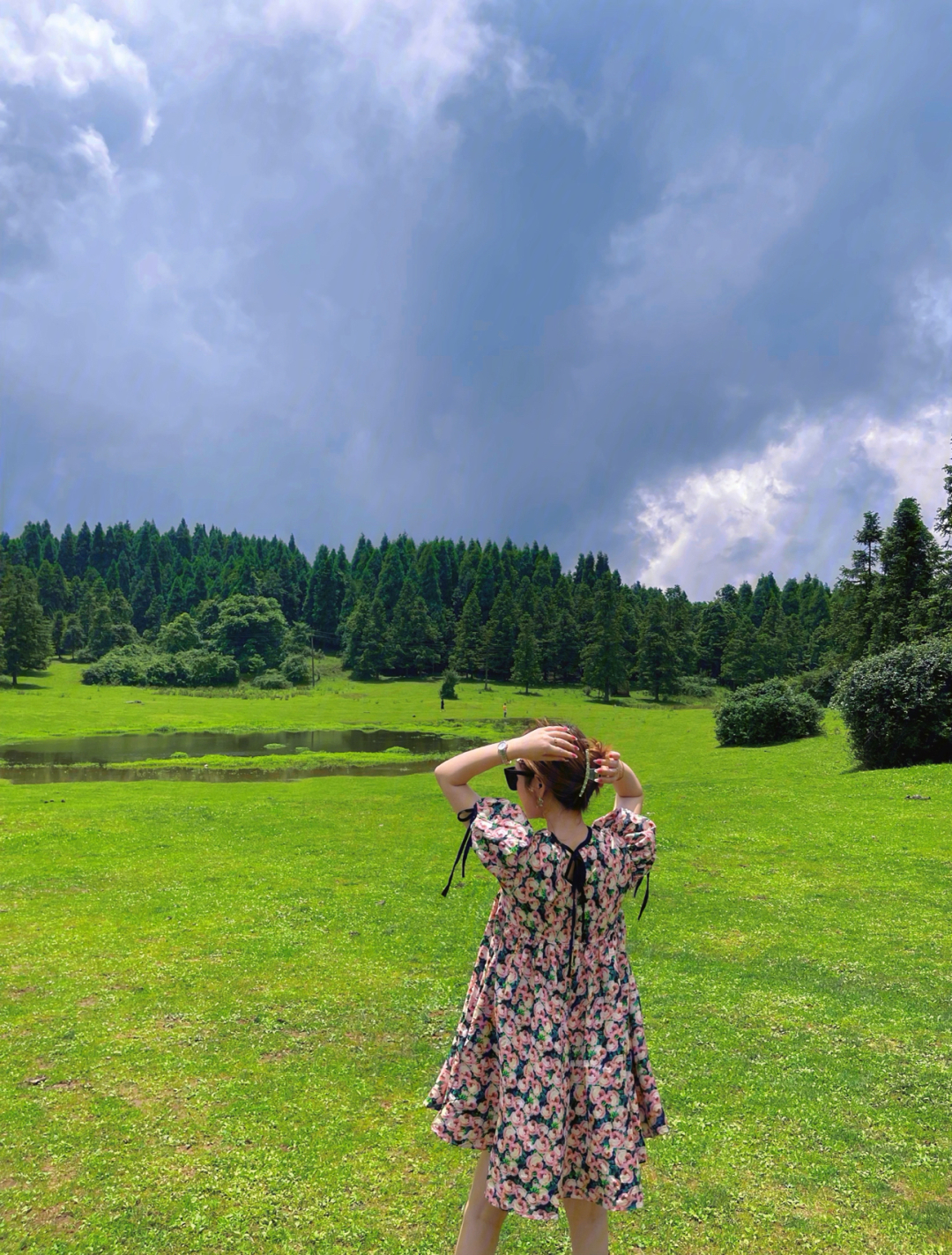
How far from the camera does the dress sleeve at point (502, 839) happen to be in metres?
3.84

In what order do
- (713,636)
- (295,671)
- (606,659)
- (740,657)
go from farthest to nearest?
1. (713,636)
2. (740,657)
3. (295,671)
4. (606,659)

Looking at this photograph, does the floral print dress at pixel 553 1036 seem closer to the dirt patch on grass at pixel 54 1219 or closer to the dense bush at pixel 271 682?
the dirt patch on grass at pixel 54 1219

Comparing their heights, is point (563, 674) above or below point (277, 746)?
above

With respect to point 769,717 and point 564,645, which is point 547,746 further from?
point 564,645

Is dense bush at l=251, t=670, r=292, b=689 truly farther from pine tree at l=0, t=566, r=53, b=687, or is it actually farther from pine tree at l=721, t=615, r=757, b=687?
pine tree at l=721, t=615, r=757, b=687

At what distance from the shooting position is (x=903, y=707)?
27156mm

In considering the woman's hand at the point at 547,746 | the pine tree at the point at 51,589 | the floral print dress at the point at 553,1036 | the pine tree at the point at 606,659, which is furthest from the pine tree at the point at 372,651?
the woman's hand at the point at 547,746

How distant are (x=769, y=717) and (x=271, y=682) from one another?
76.9 metres

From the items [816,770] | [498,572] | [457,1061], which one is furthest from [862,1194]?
[498,572]

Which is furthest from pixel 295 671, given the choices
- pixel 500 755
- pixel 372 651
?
pixel 500 755

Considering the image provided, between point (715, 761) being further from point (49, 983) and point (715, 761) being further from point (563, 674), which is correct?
point (563, 674)

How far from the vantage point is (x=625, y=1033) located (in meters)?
3.96

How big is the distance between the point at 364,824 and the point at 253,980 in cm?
1151

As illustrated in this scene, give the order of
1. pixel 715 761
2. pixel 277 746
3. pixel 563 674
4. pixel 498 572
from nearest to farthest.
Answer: pixel 715 761 < pixel 277 746 < pixel 563 674 < pixel 498 572
